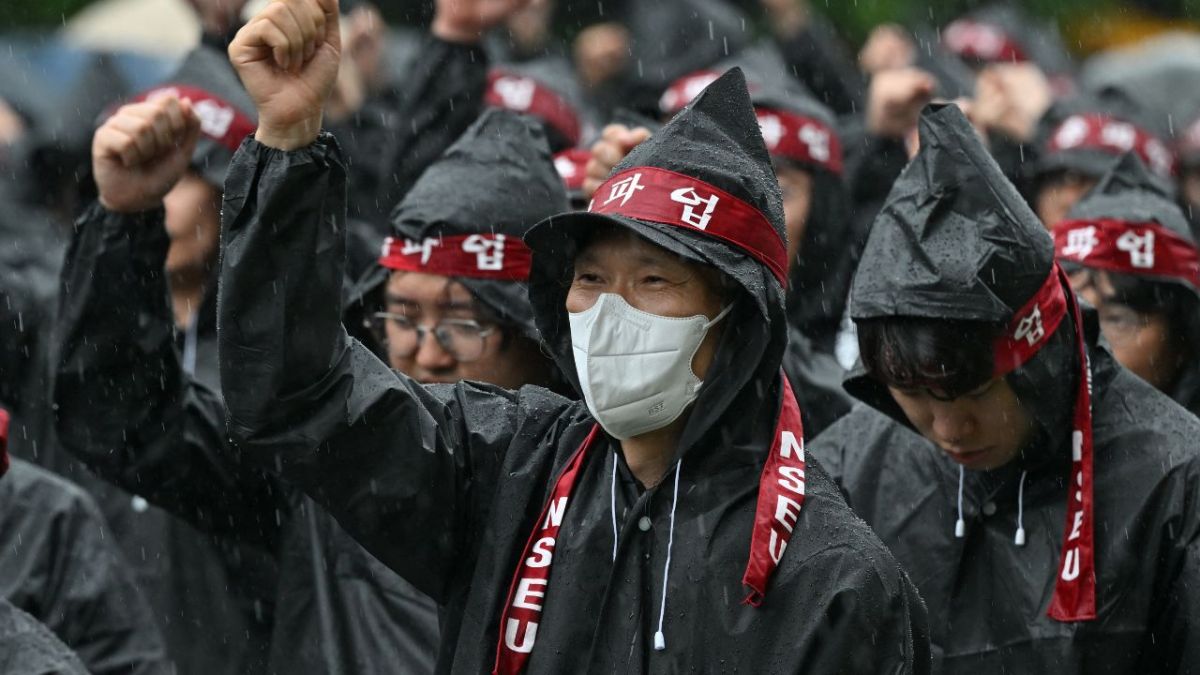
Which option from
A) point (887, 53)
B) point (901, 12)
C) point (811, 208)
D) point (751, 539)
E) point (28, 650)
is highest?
point (901, 12)

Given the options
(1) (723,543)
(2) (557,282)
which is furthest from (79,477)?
(1) (723,543)

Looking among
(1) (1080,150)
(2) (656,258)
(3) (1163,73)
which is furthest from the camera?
(3) (1163,73)

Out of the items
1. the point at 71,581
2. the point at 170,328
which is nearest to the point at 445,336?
the point at 170,328

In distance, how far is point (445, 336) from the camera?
19.0 ft

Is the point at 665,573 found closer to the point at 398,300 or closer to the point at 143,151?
the point at 143,151

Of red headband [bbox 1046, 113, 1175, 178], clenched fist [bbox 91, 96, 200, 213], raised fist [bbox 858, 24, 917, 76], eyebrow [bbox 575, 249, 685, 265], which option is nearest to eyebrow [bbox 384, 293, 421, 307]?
clenched fist [bbox 91, 96, 200, 213]

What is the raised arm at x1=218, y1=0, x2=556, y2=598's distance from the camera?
3.86 m

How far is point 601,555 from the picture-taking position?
4176 millimetres

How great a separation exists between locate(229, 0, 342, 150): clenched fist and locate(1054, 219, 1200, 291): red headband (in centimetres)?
317

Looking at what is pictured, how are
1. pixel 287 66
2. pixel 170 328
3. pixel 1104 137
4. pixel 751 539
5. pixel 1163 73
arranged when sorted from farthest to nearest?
pixel 1163 73
pixel 1104 137
pixel 170 328
pixel 751 539
pixel 287 66

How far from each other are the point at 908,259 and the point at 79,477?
3141mm

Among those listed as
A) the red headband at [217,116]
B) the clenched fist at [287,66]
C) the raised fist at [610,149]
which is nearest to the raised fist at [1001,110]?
the raised fist at [610,149]

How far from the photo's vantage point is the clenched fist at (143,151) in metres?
4.80

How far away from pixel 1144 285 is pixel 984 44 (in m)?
7.10
